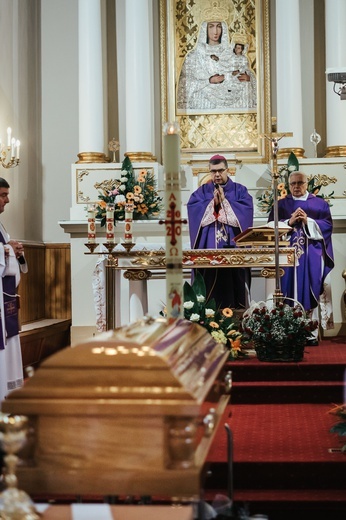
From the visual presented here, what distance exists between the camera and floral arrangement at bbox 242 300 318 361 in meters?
6.95

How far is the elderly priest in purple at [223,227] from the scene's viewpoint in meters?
8.47

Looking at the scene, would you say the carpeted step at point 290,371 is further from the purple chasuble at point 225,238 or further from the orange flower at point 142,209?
the orange flower at point 142,209

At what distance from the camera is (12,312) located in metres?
6.65

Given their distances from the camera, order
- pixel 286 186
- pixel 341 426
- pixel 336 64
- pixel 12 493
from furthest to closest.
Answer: pixel 336 64 < pixel 286 186 < pixel 341 426 < pixel 12 493

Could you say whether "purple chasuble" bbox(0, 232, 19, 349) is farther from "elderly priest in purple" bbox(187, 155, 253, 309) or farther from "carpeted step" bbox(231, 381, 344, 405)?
"elderly priest in purple" bbox(187, 155, 253, 309)

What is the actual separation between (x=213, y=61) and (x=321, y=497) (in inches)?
300

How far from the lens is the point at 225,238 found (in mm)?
8516

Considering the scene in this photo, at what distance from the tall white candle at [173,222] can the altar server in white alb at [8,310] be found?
347cm

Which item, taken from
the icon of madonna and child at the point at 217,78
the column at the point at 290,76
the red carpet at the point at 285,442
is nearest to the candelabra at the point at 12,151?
the icon of madonna and child at the point at 217,78

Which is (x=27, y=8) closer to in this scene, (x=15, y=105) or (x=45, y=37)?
(x=45, y=37)

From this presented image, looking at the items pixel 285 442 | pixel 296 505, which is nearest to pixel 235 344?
pixel 285 442

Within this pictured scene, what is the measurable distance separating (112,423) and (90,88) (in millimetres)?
8678

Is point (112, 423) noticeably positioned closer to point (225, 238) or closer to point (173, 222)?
point (173, 222)

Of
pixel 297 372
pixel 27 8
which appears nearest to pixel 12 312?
pixel 297 372
